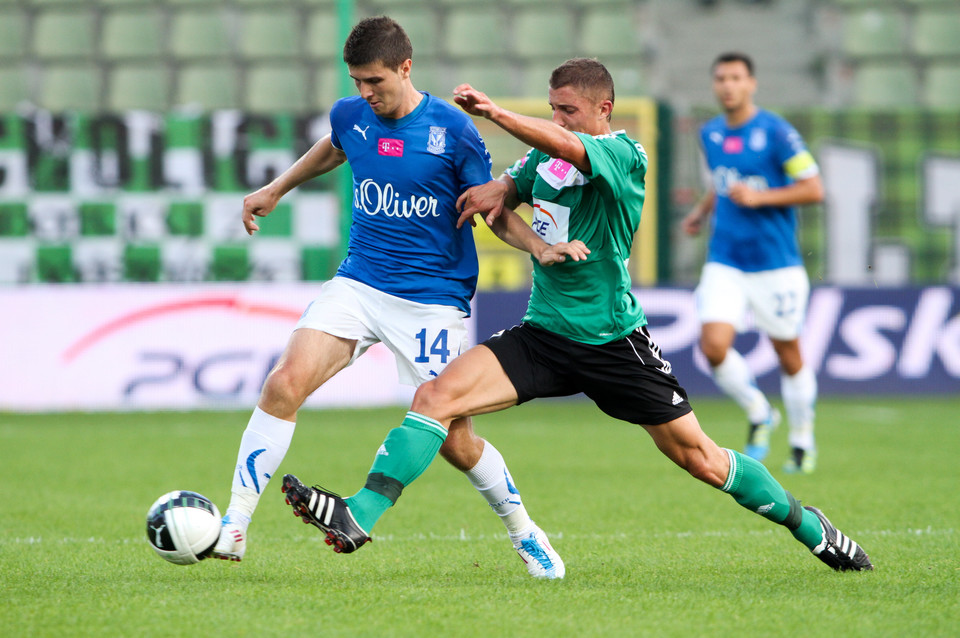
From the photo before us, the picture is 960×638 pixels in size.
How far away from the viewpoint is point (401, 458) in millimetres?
4055

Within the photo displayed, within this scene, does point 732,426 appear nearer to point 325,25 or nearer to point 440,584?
point 440,584

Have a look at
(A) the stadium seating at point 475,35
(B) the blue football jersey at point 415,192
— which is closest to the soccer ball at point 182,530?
(B) the blue football jersey at point 415,192

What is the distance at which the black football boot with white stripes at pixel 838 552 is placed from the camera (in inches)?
177

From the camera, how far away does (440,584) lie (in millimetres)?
4285

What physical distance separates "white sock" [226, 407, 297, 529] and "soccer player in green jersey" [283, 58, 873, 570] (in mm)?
545

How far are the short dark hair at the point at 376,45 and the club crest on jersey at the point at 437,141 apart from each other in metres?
0.31

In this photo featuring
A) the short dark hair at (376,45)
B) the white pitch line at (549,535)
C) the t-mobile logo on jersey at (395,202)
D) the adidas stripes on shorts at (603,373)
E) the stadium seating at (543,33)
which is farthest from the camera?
the stadium seating at (543,33)

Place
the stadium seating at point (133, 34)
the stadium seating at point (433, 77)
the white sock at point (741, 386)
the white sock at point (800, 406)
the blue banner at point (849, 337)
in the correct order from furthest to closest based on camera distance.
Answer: the stadium seating at point (133, 34) < the stadium seating at point (433, 77) < the blue banner at point (849, 337) < the white sock at point (741, 386) < the white sock at point (800, 406)

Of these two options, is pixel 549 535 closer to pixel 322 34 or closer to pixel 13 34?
pixel 322 34

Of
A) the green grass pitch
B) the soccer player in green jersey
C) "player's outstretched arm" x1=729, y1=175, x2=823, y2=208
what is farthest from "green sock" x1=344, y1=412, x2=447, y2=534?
"player's outstretched arm" x1=729, y1=175, x2=823, y2=208

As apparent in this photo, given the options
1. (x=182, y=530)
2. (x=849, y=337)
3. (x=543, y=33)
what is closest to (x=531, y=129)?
(x=182, y=530)

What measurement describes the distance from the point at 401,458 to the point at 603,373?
2.60ft

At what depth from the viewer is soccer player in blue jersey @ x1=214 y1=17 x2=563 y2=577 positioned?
4465 mm

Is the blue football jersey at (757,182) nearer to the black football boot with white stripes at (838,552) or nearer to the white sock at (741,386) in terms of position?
the white sock at (741,386)
